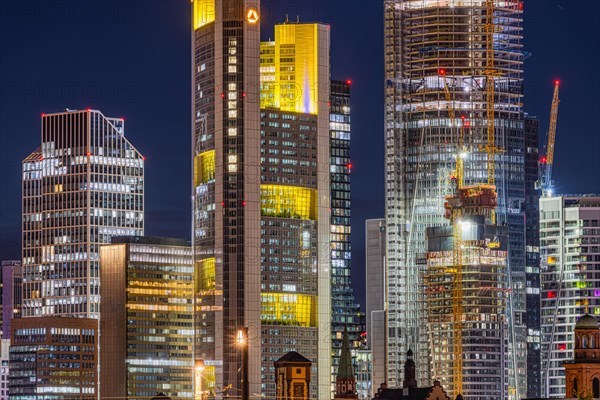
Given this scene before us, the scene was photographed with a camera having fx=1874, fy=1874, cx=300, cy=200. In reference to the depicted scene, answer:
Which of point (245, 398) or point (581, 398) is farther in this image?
point (581, 398)

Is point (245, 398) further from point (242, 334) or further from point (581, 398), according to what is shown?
point (581, 398)

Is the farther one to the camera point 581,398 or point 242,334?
point 581,398

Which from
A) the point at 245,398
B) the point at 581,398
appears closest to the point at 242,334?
the point at 245,398

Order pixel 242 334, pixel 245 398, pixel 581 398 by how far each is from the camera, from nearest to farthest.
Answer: pixel 245 398
pixel 242 334
pixel 581 398

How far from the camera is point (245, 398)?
104250mm

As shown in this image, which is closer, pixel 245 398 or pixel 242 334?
pixel 245 398

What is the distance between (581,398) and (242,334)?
301ft

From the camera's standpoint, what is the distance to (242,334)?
11400cm

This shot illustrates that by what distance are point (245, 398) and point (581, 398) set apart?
10043 centimetres

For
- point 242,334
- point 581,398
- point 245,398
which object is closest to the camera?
point 245,398

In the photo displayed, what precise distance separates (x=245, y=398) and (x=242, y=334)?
10.2 meters
